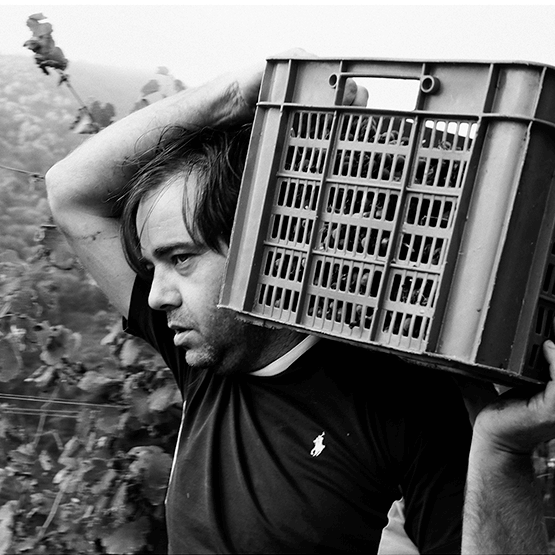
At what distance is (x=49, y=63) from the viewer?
9.24ft

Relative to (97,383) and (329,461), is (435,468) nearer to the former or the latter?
(329,461)

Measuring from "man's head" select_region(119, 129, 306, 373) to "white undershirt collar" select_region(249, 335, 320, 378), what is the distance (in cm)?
4

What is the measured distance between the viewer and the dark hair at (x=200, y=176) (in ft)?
6.95

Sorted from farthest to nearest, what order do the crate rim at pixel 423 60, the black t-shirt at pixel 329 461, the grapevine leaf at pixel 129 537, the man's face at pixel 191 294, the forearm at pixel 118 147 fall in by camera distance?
the grapevine leaf at pixel 129 537 < the forearm at pixel 118 147 < the man's face at pixel 191 294 < the black t-shirt at pixel 329 461 < the crate rim at pixel 423 60

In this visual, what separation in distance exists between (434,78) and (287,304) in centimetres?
49

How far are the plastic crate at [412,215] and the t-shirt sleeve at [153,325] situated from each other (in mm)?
551

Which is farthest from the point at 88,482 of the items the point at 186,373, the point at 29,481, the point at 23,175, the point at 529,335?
the point at 529,335

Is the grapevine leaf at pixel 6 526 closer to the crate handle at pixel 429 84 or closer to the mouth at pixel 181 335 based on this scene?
the mouth at pixel 181 335

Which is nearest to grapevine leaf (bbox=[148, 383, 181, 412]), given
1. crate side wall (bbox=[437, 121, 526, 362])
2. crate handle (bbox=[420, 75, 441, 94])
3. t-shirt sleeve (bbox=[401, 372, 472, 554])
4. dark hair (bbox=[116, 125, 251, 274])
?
dark hair (bbox=[116, 125, 251, 274])

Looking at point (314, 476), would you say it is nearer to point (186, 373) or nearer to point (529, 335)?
point (186, 373)

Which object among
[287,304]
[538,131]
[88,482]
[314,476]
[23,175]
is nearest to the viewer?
[538,131]

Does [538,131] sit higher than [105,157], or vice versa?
[538,131]

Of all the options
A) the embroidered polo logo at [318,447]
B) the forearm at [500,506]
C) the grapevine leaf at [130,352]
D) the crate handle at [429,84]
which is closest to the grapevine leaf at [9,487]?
the grapevine leaf at [130,352]

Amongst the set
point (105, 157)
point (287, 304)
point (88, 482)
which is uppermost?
point (105, 157)
